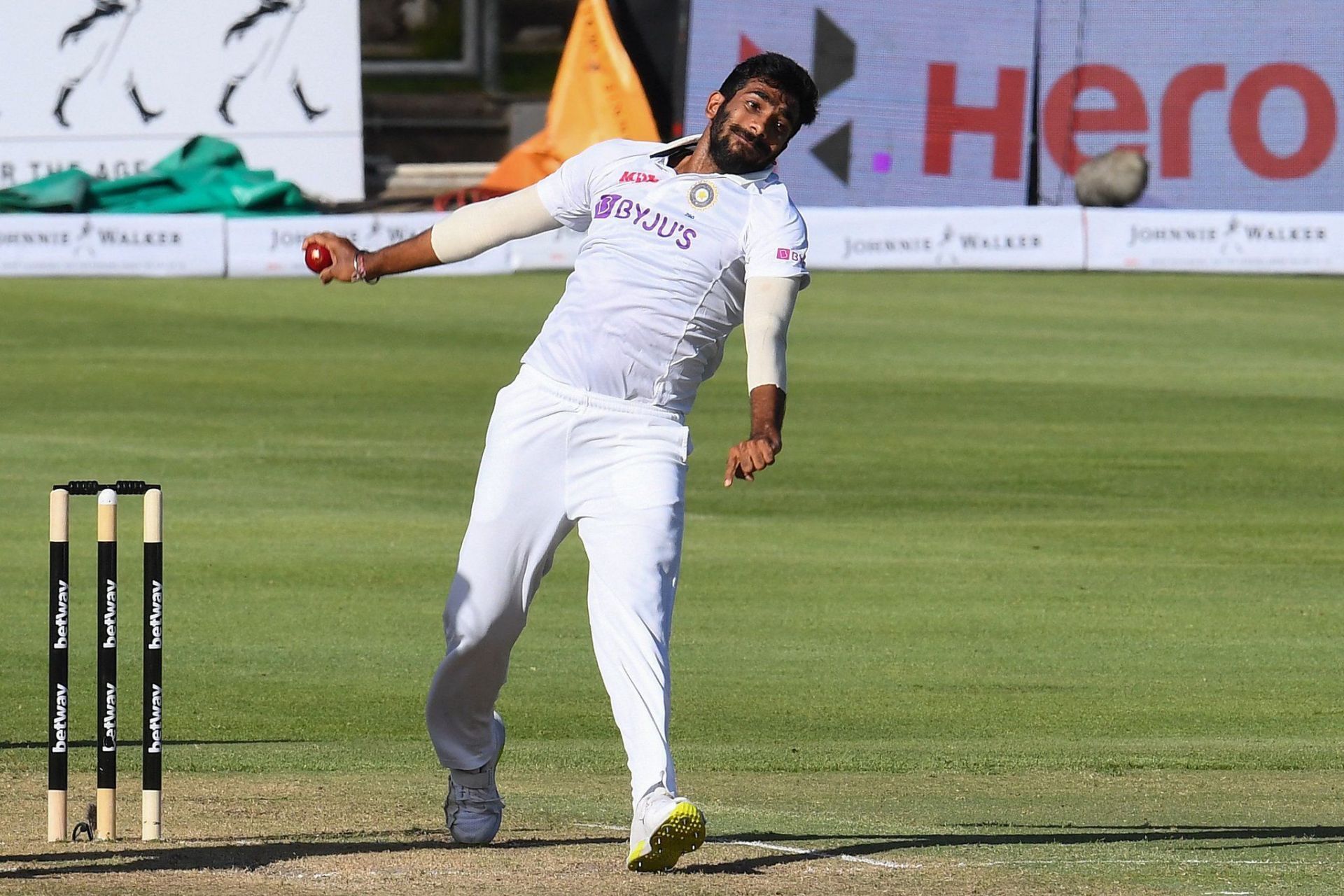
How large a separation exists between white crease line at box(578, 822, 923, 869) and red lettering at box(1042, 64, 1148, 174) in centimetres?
2538

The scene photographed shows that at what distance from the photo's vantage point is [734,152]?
18.9 feet

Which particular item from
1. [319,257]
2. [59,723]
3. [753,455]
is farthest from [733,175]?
[59,723]

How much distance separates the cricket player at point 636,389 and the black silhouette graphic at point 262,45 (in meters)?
27.7

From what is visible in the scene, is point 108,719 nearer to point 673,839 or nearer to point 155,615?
point 155,615

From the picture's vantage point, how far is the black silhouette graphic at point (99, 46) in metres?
32.6

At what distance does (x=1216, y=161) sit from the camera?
1202 inches

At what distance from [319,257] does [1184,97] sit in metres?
26.2

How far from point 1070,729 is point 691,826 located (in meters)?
3.87

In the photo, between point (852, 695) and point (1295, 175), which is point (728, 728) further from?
point (1295, 175)

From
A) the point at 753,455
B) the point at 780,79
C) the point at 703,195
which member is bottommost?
the point at 753,455

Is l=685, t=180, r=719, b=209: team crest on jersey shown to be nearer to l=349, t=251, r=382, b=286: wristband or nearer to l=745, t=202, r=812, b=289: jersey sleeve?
l=745, t=202, r=812, b=289: jersey sleeve

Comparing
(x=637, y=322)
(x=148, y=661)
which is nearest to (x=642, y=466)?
(x=637, y=322)

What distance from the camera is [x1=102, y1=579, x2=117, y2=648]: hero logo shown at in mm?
5633

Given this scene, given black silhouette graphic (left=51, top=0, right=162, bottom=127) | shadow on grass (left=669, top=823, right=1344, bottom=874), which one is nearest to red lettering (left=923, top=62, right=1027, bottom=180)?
black silhouette graphic (left=51, top=0, right=162, bottom=127)
